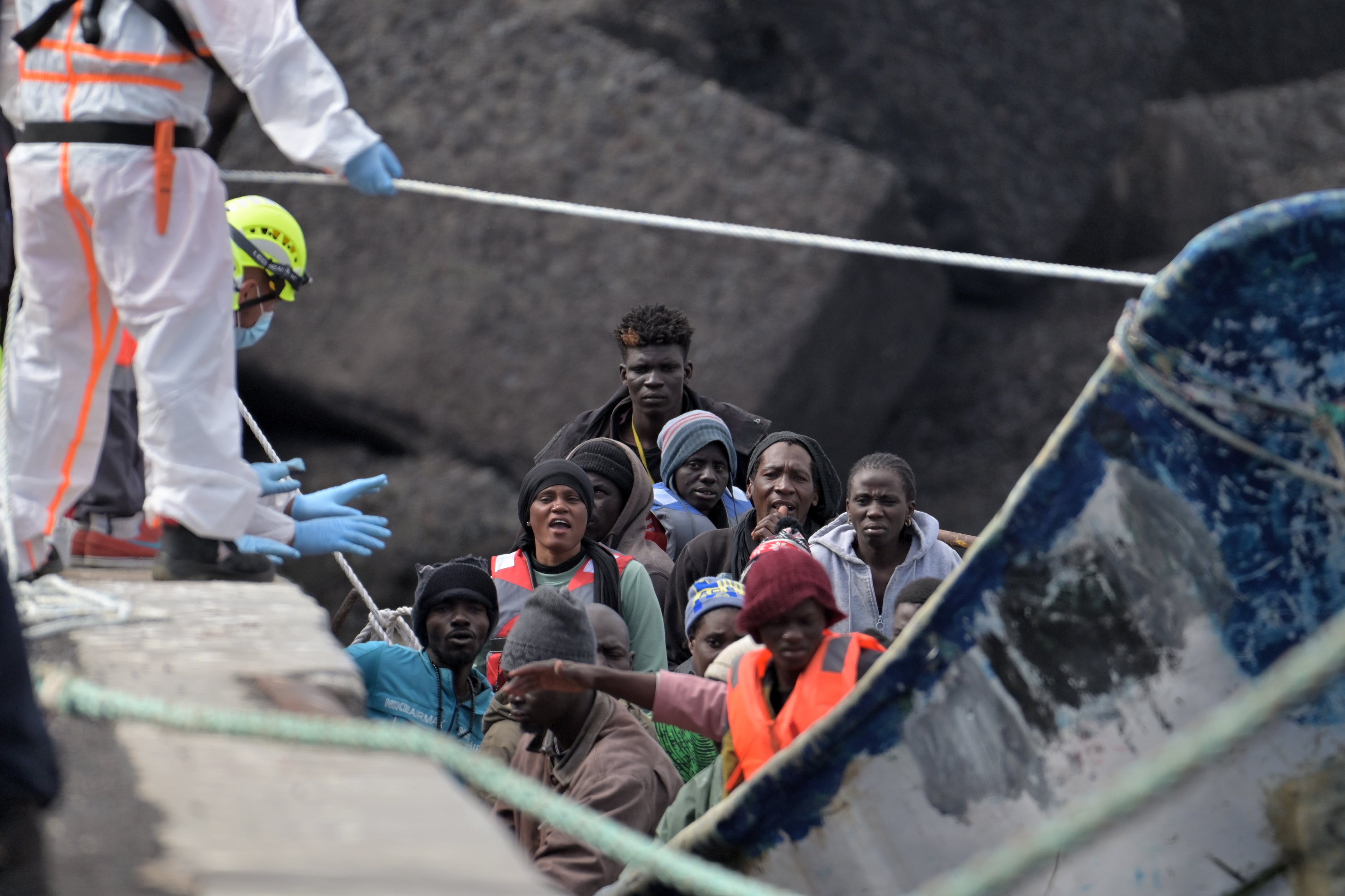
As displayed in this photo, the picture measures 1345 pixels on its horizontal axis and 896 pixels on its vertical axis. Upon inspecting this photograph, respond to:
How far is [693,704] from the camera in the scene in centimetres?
319

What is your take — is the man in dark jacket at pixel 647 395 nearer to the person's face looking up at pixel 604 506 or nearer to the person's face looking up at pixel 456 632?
the person's face looking up at pixel 604 506

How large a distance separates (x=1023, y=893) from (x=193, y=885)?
6.14ft

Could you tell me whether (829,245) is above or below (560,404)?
above

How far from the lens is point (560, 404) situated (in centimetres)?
952

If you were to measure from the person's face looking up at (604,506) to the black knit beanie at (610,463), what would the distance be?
1cm

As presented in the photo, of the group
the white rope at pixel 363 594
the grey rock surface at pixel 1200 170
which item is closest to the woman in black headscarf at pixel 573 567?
the white rope at pixel 363 594

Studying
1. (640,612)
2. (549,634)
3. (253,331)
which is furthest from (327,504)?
(640,612)

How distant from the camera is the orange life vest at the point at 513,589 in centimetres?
407

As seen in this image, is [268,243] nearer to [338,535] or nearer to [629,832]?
[338,535]

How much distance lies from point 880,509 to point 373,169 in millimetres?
1760

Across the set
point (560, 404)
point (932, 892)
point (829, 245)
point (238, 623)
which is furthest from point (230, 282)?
point (560, 404)

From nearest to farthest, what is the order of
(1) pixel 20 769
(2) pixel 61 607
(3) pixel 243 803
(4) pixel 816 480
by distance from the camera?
(1) pixel 20 769
(3) pixel 243 803
(2) pixel 61 607
(4) pixel 816 480

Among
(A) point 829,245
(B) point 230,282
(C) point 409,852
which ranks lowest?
(C) point 409,852

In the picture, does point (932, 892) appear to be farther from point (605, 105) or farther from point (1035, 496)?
point (605, 105)
